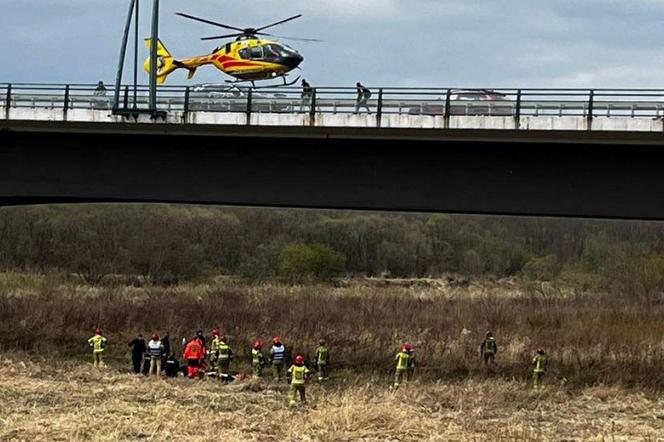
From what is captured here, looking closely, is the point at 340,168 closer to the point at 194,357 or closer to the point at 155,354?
the point at 194,357

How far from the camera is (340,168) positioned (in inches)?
1093

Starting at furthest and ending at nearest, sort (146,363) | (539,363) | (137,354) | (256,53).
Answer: (256,53)
(137,354)
(146,363)
(539,363)

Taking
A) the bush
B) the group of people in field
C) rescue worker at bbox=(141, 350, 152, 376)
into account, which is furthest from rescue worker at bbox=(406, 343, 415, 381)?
the bush

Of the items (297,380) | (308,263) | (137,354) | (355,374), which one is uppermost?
(308,263)

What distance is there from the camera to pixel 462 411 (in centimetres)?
2156

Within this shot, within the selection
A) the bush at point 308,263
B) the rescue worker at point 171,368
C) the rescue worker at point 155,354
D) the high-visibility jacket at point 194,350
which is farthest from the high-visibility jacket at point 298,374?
the bush at point 308,263

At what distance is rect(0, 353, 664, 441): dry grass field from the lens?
58.7ft

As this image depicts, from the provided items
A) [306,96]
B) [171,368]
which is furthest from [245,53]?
[171,368]

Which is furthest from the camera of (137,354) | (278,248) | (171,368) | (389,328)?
(278,248)

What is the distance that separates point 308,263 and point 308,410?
5260 cm

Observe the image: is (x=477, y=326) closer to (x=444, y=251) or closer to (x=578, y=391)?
(x=578, y=391)

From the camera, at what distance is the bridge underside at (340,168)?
26047 millimetres

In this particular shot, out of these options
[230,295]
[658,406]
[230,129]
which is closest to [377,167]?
[230,129]

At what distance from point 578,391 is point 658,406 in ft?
9.15
